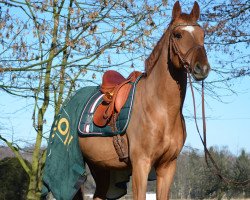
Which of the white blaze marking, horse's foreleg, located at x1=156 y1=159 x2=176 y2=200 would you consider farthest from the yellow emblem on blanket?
the white blaze marking

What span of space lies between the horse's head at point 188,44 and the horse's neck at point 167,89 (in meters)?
0.14

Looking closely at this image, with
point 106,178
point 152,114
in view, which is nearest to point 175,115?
point 152,114

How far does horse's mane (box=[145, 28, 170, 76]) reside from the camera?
4930 mm

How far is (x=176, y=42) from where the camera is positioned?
4.71 metres

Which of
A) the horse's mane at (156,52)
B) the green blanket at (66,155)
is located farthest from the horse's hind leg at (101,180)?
the horse's mane at (156,52)

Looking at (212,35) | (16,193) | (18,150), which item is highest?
(212,35)

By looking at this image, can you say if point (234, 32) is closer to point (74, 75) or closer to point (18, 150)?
point (74, 75)

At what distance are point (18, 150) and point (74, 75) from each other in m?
3.31

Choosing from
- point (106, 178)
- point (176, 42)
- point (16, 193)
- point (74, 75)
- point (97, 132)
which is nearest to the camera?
point (176, 42)

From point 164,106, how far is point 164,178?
72cm

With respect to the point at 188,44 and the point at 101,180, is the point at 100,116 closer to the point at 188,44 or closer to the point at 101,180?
the point at 101,180

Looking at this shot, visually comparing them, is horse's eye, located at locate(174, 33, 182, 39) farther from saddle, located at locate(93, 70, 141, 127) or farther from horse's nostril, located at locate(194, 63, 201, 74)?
saddle, located at locate(93, 70, 141, 127)

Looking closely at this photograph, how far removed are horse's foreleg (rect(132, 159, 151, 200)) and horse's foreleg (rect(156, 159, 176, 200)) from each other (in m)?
0.30

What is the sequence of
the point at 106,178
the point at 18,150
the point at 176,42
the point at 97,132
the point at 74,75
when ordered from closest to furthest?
the point at 176,42
the point at 97,132
the point at 106,178
the point at 74,75
the point at 18,150
